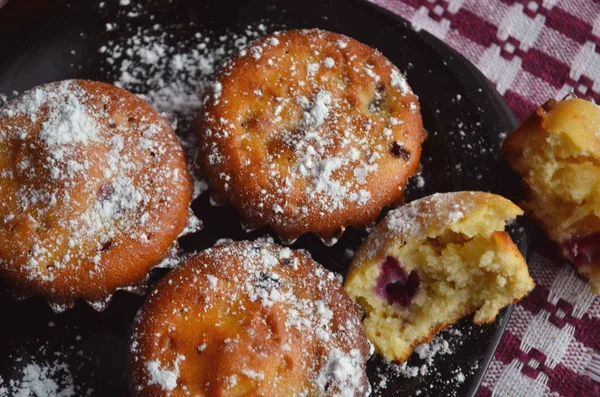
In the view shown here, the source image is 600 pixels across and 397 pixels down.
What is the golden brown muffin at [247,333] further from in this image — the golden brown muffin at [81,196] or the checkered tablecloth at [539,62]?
the checkered tablecloth at [539,62]

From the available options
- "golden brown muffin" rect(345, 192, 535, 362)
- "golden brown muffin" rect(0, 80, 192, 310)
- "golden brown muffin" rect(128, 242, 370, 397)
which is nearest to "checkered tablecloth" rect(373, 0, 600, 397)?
"golden brown muffin" rect(345, 192, 535, 362)

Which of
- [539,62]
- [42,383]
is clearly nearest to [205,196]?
[42,383]

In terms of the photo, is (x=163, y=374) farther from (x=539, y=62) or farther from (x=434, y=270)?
(x=539, y=62)

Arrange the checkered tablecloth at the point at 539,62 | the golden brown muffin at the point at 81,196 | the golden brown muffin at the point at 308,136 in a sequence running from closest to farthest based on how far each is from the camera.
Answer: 1. the golden brown muffin at the point at 81,196
2. the golden brown muffin at the point at 308,136
3. the checkered tablecloth at the point at 539,62

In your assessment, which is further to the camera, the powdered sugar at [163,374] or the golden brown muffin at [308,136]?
the golden brown muffin at [308,136]

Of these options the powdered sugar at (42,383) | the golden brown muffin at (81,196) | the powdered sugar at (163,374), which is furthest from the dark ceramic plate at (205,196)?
the powdered sugar at (163,374)
